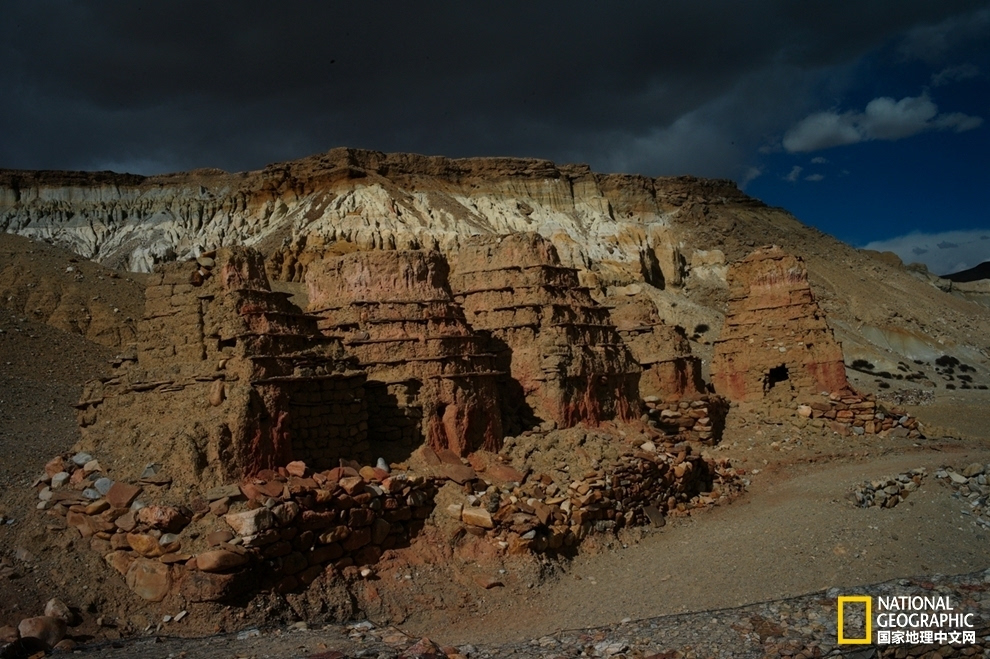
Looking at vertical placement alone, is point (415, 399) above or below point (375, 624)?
above

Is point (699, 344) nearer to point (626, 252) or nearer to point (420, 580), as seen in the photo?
point (626, 252)

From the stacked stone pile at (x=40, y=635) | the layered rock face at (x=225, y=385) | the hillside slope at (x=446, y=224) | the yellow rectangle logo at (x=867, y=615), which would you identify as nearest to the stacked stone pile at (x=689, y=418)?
the layered rock face at (x=225, y=385)

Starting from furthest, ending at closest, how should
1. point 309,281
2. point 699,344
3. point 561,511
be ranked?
1. point 699,344
2. point 309,281
3. point 561,511

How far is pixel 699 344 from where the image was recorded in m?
47.8

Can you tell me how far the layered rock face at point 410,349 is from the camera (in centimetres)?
1301

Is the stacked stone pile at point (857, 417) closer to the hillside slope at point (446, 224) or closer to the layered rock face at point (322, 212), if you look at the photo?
the hillside slope at point (446, 224)

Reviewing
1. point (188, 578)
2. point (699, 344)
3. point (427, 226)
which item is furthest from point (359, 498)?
point (427, 226)

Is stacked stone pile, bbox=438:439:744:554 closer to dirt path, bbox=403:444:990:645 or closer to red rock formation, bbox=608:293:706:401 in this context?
dirt path, bbox=403:444:990:645

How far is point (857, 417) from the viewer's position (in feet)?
66.2

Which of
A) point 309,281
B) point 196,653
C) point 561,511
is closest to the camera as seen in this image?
point 196,653

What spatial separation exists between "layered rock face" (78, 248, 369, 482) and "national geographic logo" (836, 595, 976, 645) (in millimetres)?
6781

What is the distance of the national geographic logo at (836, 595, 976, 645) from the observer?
26.1 feet

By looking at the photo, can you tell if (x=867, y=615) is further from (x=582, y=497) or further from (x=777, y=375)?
(x=777, y=375)

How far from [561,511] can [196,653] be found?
19.5ft
